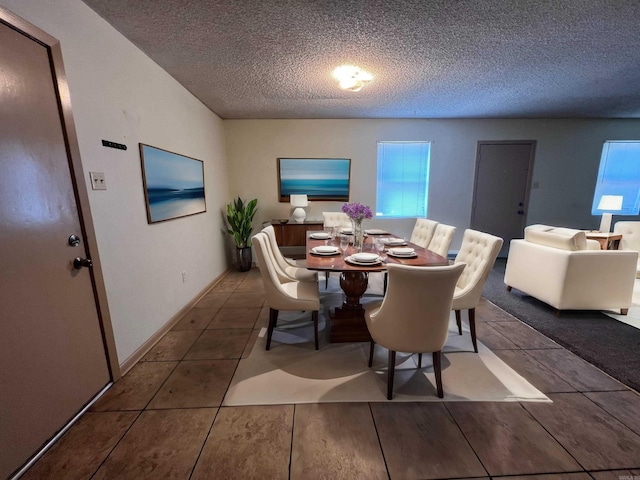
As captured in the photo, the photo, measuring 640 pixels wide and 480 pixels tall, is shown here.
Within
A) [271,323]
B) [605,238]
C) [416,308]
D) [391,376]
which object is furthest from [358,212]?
[605,238]

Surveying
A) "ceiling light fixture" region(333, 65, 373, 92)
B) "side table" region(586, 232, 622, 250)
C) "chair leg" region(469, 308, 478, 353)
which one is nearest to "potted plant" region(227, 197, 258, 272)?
"ceiling light fixture" region(333, 65, 373, 92)

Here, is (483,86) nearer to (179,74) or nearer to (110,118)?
(179,74)

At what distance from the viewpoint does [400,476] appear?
3.77ft

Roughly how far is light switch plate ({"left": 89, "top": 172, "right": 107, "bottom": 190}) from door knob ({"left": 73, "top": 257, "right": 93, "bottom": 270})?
0.47 meters

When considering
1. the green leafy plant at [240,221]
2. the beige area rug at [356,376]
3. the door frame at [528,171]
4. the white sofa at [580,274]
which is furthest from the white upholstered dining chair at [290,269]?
the door frame at [528,171]

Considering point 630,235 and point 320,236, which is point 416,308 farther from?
point 630,235

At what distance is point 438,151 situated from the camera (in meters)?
4.51

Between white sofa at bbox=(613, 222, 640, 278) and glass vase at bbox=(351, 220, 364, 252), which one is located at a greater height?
glass vase at bbox=(351, 220, 364, 252)

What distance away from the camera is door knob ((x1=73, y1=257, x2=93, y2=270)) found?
1.45m

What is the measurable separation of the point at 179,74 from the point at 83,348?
2.55m

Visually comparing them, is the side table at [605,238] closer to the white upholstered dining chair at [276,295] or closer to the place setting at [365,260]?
the place setting at [365,260]

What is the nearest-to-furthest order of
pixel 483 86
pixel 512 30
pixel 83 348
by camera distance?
1. pixel 83 348
2. pixel 512 30
3. pixel 483 86

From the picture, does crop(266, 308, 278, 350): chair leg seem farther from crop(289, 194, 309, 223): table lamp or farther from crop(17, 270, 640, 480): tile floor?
crop(289, 194, 309, 223): table lamp

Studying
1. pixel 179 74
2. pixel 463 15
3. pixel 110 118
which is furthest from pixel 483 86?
pixel 110 118
